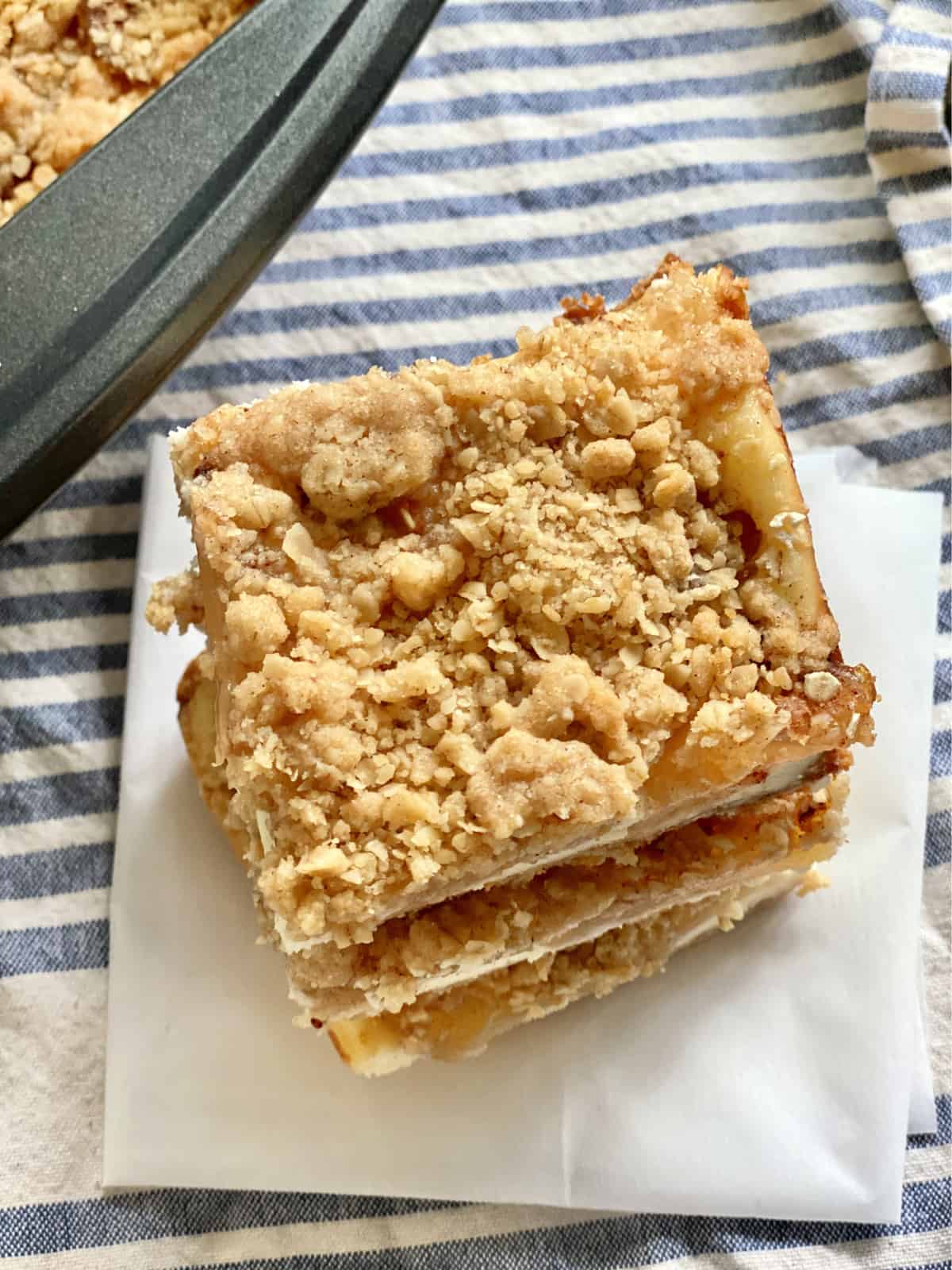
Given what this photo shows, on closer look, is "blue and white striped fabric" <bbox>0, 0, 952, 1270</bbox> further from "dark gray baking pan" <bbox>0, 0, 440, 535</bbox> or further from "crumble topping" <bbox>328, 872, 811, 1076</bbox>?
"dark gray baking pan" <bbox>0, 0, 440, 535</bbox>

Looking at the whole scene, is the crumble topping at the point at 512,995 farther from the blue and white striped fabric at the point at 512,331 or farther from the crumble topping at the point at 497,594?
the crumble topping at the point at 497,594

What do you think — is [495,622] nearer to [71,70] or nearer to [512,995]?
[512,995]

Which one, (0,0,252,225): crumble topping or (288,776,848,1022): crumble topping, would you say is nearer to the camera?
(288,776,848,1022): crumble topping

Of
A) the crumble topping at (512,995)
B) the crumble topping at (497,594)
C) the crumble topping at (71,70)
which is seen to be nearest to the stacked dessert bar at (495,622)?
the crumble topping at (497,594)

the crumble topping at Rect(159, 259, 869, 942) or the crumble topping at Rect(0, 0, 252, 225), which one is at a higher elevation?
the crumble topping at Rect(0, 0, 252, 225)

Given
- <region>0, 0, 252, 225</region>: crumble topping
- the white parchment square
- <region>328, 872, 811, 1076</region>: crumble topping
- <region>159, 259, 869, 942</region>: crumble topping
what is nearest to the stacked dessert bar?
<region>159, 259, 869, 942</region>: crumble topping

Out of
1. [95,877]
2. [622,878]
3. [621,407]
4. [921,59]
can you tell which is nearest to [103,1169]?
[95,877]
